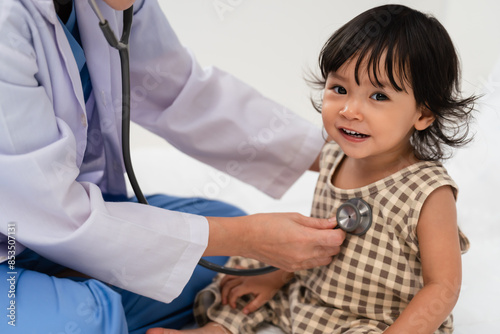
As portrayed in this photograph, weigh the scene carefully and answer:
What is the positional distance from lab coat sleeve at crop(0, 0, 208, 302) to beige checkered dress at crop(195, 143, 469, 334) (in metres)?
0.24

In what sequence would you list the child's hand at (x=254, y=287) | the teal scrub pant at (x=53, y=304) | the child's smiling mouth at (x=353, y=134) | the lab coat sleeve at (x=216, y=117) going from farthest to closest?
the lab coat sleeve at (x=216, y=117)
the child's hand at (x=254, y=287)
the child's smiling mouth at (x=353, y=134)
the teal scrub pant at (x=53, y=304)

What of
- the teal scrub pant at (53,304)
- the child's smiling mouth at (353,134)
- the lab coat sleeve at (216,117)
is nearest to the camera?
the teal scrub pant at (53,304)

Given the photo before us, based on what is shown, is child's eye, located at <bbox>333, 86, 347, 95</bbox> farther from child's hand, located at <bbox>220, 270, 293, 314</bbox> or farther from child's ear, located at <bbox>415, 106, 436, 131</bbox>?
child's hand, located at <bbox>220, 270, 293, 314</bbox>

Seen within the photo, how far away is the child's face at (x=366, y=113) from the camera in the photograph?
0.95 m

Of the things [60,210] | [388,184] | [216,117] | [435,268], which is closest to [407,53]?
[388,184]

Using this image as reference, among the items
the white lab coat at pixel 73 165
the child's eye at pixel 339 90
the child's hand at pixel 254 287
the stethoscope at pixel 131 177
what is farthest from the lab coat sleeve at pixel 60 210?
the child's eye at pixel 339 90

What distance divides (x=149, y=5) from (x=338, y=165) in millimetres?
504

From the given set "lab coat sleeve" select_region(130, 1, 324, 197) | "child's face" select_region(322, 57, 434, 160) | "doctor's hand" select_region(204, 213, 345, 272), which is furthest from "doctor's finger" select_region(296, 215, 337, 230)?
"lab coat sleeve" select_region(130, 1, 324, 197)

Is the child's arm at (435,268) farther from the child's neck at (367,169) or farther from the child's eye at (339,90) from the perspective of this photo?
the child's eye at (339,90)

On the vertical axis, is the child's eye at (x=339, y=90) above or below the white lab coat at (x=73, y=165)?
above

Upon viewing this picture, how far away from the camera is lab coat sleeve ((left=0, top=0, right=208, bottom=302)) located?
0.87 meters

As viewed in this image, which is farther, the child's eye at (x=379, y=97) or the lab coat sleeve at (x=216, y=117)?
the lab coat sleeve at (x=216, y=117)

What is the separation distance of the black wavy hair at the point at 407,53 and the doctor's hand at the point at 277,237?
0.23 metres

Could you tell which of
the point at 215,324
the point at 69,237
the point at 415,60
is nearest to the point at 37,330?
the point at 69,237
